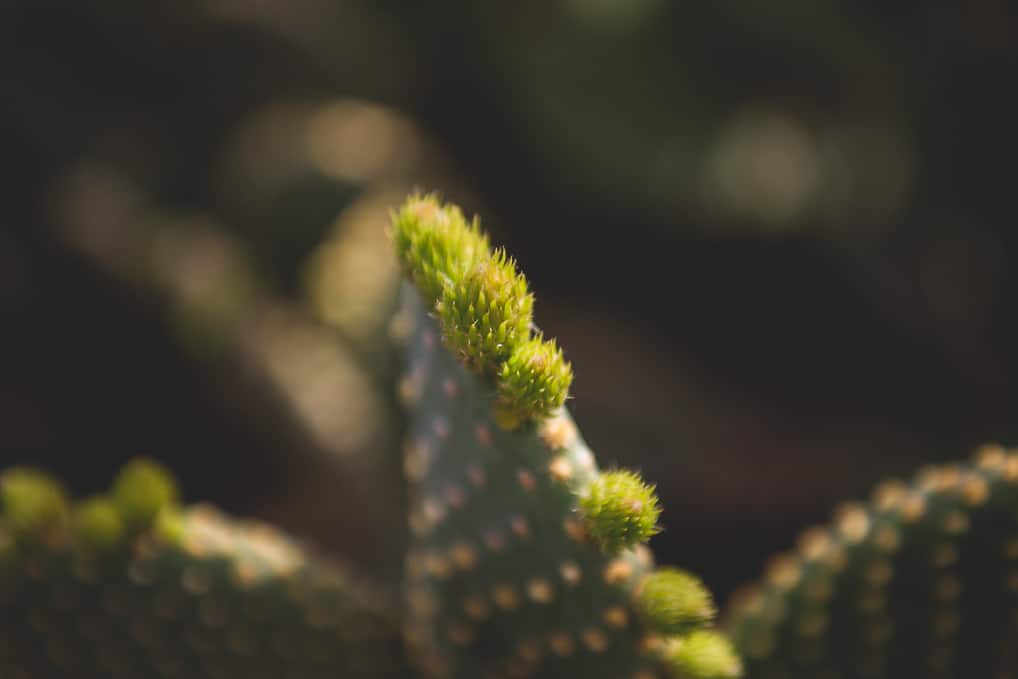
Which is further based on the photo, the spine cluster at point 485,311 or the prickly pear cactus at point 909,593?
the prickly pear cactus at point 909,593

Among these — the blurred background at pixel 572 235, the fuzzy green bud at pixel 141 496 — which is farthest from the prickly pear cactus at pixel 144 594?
the blurred background at pixel 572 235

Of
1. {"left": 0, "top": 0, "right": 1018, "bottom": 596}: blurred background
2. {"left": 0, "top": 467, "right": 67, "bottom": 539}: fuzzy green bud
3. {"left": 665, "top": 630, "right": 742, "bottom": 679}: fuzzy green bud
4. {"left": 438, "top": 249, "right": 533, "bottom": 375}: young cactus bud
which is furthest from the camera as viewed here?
{"left": 0, "top": 0, "right": 1018, "bottom": 596}: blurred background

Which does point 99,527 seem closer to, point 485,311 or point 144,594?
point 144,594

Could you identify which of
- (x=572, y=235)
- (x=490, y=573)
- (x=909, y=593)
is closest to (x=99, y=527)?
(x=490, y=573)

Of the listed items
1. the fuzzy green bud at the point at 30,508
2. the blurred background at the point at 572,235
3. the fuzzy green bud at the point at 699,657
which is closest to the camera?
the fuzzy green bud at the point at 699,657

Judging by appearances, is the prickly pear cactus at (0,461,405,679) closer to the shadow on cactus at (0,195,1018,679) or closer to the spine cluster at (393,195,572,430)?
the shadow on cactus at (0,195,1018,679)

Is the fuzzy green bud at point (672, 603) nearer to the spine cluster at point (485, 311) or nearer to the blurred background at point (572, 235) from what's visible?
the spine cluster at point (485, 311)

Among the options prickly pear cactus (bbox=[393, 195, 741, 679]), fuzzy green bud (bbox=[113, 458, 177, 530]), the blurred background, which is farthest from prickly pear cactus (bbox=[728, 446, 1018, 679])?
the blurred background
